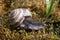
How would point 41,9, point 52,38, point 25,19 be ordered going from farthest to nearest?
1. point 41,9
2. point 25,19
3. point 52,38

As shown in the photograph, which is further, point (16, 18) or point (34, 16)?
point (34, 16)

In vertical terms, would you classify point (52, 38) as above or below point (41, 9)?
Answer: below

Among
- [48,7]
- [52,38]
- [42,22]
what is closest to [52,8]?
[48,7]

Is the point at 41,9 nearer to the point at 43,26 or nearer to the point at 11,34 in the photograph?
the point at 43,26

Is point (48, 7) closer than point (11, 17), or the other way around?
point (11, 17)

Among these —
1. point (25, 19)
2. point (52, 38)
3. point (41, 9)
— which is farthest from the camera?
point (41, 9)

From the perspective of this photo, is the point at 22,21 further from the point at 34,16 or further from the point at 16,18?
the point at 34,16

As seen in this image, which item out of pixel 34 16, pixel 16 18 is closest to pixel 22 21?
pixel 16 18

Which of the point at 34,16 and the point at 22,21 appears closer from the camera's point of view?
the point at 22,21
